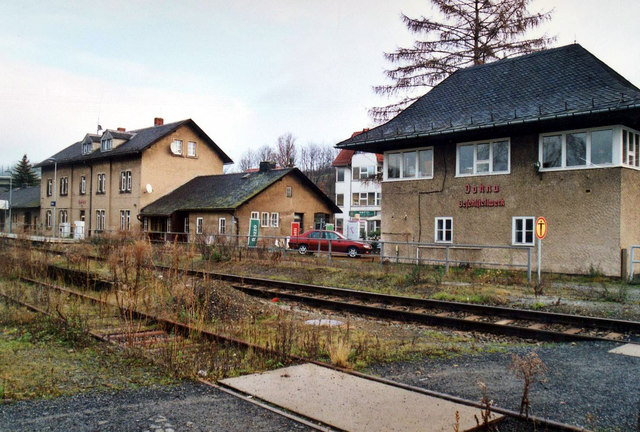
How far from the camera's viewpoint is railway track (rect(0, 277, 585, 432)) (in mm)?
4793

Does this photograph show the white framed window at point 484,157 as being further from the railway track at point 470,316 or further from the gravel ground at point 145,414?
the gravel ground at point 145,414

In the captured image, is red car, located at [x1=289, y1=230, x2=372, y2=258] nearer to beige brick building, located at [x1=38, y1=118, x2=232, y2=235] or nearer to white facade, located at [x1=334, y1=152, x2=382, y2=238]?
beige brick building, located at [x1=38, y1=118, x2=232, y2=235]

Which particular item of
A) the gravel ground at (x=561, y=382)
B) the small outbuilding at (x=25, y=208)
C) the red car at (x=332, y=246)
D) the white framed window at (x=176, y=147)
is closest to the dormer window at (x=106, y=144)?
the white framed window at (x=176, y=147)

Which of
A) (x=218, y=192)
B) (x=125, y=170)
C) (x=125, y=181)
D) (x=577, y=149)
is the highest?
(x=125, y=170)

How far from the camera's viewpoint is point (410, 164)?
79.1 ft

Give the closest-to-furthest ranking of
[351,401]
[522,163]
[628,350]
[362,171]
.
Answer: [351,401]
[628,350]
[522,163]
[362,171]

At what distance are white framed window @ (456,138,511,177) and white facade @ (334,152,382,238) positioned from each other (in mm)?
37788

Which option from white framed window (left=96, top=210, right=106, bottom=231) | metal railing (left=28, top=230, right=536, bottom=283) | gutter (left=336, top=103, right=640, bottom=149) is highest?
gutter (left=336, top=103, right=640, bottom=149)

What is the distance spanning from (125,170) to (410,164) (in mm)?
28252

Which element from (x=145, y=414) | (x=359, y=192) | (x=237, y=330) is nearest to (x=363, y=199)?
(x=359, y=192)

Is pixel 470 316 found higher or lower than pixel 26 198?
lower

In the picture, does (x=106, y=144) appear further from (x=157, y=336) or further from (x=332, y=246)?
(x=157, y=336)

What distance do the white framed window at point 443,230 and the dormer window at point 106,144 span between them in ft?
111

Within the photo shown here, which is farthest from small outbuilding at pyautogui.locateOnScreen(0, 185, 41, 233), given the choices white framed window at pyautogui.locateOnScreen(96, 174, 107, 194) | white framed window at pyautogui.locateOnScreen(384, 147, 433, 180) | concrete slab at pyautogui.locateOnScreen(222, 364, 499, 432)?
concrete slab at pyautogui.locateOnScreen(222, 364, 499, 432)
